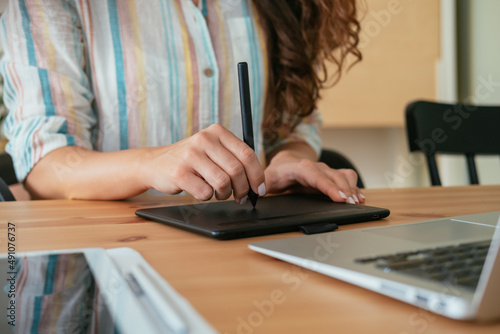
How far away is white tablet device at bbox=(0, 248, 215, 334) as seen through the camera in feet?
0.67

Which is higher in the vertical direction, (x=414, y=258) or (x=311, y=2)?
(x=311, y=2)

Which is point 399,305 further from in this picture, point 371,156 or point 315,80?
point 371,156

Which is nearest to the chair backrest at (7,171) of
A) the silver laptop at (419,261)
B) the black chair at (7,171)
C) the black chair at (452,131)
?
the black chair at (7,171)

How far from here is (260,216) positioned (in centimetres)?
48

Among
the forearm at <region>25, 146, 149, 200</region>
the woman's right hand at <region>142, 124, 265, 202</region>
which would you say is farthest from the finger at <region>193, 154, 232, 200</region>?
the forearm at <region>25, 146, 149, 200</region>

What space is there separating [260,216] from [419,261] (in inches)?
9.0

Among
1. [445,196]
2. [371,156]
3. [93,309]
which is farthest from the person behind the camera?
[371,156]

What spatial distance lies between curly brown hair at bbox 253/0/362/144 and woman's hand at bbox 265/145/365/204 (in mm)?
315

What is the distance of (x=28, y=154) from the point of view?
2.53 feet

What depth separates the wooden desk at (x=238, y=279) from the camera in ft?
0.74

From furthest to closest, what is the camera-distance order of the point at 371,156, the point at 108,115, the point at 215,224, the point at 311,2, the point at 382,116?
the point at 371,156, the point at 382,116, the point at 311,2, the point at 108,115, the point at 215,224

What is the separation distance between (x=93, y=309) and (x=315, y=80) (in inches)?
37.2

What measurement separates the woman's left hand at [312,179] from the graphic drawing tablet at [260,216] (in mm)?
21

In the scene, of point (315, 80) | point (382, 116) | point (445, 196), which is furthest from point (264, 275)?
point (382, 116)
